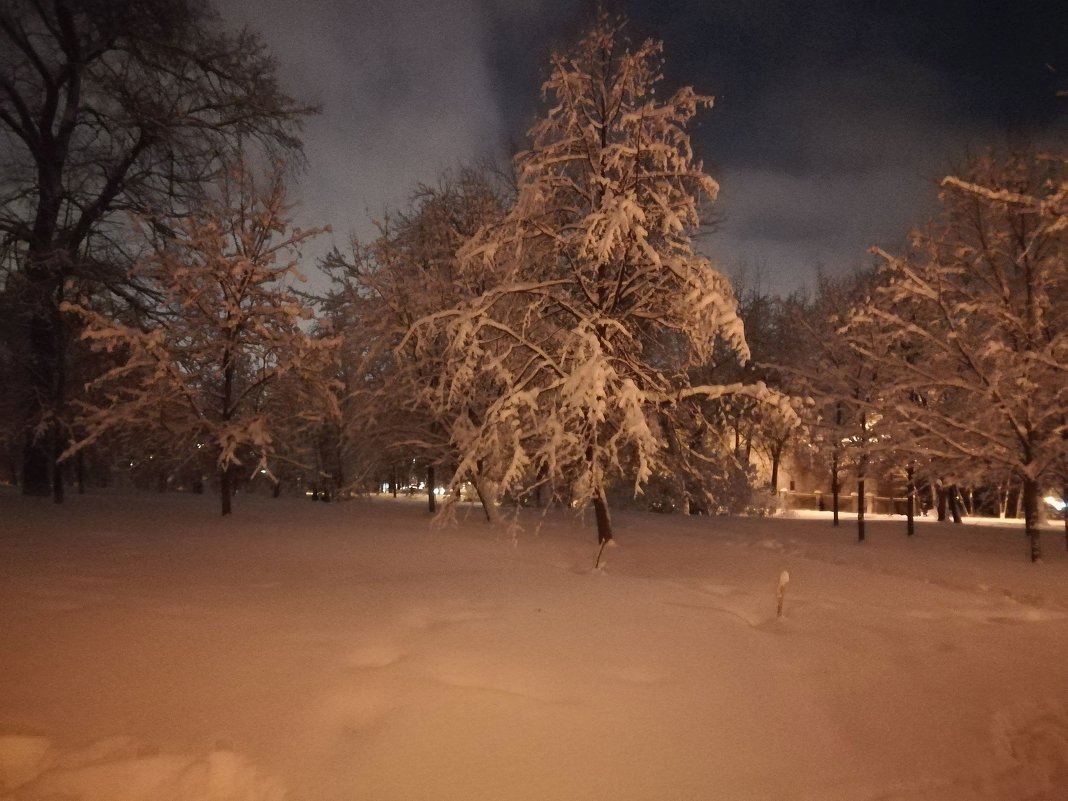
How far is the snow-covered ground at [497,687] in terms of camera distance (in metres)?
3.79

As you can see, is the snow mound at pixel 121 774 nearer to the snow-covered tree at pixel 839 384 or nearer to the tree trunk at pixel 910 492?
the snow-covered tree at pixel 839 384

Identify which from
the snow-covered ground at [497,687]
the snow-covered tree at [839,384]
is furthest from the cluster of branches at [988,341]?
the snow-covered ground at [497,687]

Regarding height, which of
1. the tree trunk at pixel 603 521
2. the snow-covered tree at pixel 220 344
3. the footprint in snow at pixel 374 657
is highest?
the snow-covered tree at pixel 220 344

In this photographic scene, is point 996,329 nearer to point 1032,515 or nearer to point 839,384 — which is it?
point 1032,515

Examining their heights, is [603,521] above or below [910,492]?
below

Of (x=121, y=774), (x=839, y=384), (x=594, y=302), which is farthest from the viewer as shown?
(x=839, y=384)

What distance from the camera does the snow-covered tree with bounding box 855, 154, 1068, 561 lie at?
42.2 feet

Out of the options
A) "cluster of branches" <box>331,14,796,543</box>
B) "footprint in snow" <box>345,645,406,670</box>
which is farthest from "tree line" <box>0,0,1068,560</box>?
"footprint in snow" <box>345,645,406,670</box>

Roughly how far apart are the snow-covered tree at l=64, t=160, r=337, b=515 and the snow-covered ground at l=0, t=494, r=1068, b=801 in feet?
18.4

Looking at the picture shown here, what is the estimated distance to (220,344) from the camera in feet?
49.1

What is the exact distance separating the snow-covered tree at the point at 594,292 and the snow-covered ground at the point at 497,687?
2464 mm

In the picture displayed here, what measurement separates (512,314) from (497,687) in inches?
346

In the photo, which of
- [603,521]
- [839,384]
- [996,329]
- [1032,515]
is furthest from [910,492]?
[603,521]

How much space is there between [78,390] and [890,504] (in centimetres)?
3515
